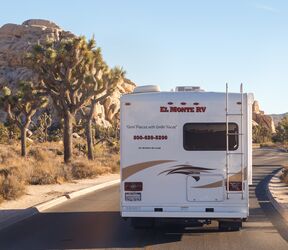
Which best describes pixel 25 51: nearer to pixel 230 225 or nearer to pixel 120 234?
pixel 120 234

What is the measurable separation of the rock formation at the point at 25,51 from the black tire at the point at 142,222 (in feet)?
250

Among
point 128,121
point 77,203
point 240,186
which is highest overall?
point 128,121

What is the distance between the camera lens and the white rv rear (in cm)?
1103

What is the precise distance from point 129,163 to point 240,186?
86.4 inches

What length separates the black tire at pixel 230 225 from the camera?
11.6 meters

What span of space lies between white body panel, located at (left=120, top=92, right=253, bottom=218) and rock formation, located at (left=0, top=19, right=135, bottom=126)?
253 feet

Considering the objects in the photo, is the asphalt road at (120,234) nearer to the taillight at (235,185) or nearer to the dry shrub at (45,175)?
the taillight at (235,185)

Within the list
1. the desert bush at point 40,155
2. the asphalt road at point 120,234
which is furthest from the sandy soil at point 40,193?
the desert bush at point 40,155

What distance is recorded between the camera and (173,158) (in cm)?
1123

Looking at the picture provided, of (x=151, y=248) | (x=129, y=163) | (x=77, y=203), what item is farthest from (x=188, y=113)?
(x=77, y=203)

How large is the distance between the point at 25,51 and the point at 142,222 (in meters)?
89.4

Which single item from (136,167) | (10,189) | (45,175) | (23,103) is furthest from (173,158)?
(23,103)

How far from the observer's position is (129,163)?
11.2 meters

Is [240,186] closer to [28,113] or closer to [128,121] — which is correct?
[128,121]
